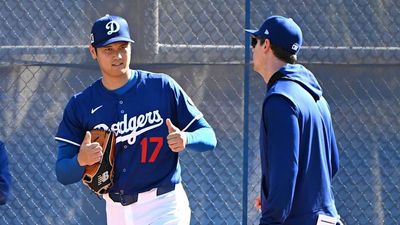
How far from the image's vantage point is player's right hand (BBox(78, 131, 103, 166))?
453 cm

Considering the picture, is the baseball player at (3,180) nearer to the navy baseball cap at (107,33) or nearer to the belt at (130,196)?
the belt at (130,196)

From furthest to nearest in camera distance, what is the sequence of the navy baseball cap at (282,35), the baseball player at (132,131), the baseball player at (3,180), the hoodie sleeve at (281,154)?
the baseball player at (3,180) → the baseball player at (132,131) → the navy baseball cap at (282,35) → the hoodie sleeve at (281,154)

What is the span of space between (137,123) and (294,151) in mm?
Answer: 1306

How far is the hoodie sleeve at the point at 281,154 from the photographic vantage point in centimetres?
375

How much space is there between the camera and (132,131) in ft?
15.8

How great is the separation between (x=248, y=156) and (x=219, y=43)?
85 cm

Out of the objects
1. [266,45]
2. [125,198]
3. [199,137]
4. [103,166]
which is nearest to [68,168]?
[103,166]

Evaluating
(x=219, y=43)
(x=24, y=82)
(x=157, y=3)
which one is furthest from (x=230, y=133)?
(x=24, y=82)

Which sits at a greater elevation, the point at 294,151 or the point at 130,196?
the point at 294,151

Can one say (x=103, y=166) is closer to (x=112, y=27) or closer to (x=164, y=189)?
(x=164, y=189)

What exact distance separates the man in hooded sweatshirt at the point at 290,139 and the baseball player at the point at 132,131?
85 cm


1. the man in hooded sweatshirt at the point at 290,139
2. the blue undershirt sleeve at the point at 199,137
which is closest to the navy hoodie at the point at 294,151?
the man in hooded sweatshirt at the point at 290,139

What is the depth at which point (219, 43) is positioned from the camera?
21.1 ft

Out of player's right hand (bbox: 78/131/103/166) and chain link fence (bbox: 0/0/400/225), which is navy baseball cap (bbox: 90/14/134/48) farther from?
chain link fence (bbox: 0/0/400/225)
